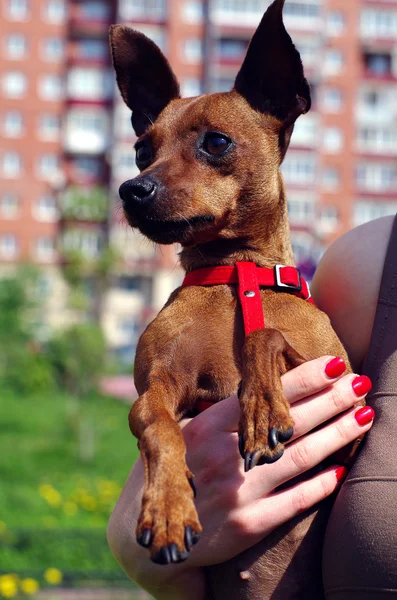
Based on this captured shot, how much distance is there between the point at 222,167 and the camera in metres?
2.91

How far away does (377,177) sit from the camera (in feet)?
161

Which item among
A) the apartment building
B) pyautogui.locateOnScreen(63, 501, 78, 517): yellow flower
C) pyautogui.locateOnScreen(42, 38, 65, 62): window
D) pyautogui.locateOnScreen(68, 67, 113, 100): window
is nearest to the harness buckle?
pyautogui.locateOnScreen(63, 501, 78, 517): yellow flower

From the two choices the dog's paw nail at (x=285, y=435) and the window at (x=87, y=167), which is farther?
the window at (x=87, y=167)

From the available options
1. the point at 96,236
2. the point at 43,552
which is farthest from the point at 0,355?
the point at 43,552

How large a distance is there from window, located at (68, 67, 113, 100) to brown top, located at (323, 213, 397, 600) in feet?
157

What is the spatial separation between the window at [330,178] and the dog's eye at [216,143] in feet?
152

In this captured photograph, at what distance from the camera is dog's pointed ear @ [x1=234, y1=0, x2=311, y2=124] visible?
117 inches

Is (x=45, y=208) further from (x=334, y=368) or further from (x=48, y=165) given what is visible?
(x=334, y=368)

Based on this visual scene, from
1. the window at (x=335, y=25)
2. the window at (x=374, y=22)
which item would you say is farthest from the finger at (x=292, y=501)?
the window at (x=374, y=22)

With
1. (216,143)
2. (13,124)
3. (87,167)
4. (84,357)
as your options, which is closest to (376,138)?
(87,167)

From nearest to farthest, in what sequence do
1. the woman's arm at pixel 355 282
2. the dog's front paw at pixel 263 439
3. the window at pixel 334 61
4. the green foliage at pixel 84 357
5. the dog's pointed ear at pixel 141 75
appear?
the dog's front paw at pixel 263 439 → the woman's arm at pixel 355 282 → the dog's pointed ear at pixel 141 75 → the green foliage at pixel 84 357 → the window at pixel 334 61

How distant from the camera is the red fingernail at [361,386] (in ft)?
8.34

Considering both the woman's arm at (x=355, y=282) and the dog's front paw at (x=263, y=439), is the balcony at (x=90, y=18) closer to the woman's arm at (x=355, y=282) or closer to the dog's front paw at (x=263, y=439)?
the woman's arm at (x=355, y=282)

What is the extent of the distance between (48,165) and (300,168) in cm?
1475
